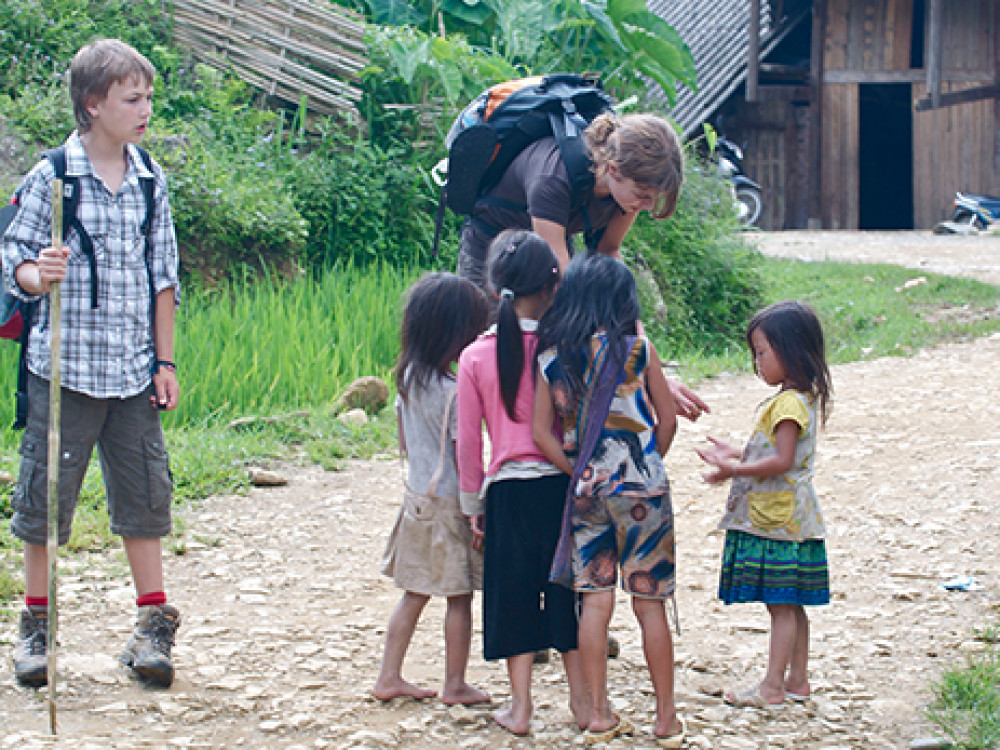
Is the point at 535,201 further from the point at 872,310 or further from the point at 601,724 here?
the point at 872,310

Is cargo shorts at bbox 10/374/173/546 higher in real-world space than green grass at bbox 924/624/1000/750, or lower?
higher

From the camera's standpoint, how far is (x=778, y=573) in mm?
2984

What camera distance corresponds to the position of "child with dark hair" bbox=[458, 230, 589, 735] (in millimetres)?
2775

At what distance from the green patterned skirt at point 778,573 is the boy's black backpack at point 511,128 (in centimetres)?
115

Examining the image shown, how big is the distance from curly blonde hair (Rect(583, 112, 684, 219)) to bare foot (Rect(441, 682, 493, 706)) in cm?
142

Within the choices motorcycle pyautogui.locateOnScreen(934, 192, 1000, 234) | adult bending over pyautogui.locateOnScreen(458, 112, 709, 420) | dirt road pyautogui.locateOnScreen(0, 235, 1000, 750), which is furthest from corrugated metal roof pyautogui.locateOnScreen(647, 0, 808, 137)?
adult bending over pyautogui.locateOnScreen(458, 112, 709, 420)

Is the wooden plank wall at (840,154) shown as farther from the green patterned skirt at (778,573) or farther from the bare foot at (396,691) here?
the bare foot at (396,691)

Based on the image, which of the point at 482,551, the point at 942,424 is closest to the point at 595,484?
the point at 482,551

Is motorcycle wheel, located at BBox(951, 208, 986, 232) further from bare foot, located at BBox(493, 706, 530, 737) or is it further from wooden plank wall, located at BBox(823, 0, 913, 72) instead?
bare foot, located at BBox(493, 706, 530, 737)

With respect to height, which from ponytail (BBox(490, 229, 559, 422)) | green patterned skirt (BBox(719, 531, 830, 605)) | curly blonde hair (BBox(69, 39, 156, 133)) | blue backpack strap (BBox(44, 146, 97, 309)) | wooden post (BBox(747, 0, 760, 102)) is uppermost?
wooden post (BBox(747, 0, 760, 102))

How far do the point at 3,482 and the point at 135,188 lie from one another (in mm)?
2103

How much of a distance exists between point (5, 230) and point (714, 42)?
16.9 m

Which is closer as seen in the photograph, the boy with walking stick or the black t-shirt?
the boy with walking stick

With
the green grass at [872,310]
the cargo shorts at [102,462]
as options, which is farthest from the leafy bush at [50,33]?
the cargo shorts at [102,462]
